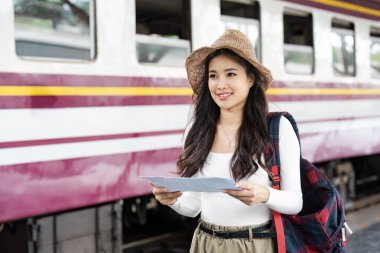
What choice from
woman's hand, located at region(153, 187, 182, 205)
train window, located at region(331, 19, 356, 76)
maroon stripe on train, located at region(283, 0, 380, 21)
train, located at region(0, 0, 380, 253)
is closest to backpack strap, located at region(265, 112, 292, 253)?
woman's hand, located at region(153, 187, 182, 205)

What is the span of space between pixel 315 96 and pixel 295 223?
4.16 meters

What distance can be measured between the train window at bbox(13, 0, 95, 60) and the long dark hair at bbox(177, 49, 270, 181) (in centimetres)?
173

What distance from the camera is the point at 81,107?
4059 mm

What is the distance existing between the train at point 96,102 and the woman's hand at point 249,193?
182 cm

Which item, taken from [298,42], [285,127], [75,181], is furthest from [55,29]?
[298,42]

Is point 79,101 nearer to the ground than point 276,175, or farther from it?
farther from it

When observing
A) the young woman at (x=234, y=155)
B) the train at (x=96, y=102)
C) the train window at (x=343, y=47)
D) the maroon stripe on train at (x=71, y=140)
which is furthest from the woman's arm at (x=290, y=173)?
the train window at (x=343, y=47)

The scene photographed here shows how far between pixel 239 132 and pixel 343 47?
4983 millimetres

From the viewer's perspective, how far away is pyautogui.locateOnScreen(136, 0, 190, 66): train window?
4570 millimetres

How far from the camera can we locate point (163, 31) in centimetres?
480

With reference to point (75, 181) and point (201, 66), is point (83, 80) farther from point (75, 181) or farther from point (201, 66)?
point (201, 66)

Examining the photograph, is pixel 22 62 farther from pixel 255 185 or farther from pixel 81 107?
pixel 255 185

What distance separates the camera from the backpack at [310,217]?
2.28m

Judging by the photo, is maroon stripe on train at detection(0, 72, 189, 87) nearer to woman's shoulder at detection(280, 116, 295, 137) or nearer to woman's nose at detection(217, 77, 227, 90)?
woman's nose at detection(217, 77, 227, 90)
